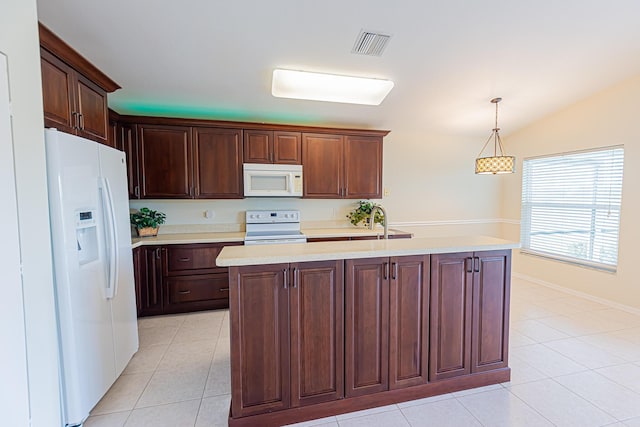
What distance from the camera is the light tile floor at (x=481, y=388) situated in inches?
69.5

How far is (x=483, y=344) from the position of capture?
2061 millimetres

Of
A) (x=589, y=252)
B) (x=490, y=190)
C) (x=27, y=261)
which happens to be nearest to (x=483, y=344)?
(x=27, y=261)

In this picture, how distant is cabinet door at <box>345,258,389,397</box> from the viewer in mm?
1784

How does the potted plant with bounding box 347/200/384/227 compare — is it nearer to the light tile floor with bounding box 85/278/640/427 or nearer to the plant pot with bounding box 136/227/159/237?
the light tile floor with bounding box 85/278/640/427

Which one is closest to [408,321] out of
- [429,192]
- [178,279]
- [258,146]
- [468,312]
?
[468,312]

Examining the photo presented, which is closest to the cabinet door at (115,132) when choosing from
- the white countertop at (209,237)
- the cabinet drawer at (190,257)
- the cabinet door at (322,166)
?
the white countertop at (209,237)

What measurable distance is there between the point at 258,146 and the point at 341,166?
1.13m

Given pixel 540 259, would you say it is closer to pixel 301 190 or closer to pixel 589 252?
pixel 589 252

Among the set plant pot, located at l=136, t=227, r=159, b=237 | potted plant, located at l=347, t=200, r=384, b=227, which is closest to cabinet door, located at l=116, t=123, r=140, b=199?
plant pot, located at l=136, t=227, r=159, b=237

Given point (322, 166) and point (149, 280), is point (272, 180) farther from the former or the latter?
point (149, 280)

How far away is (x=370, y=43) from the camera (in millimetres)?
2395

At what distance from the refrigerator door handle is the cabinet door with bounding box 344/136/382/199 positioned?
2.69 metres

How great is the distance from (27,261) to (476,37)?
3367 mm

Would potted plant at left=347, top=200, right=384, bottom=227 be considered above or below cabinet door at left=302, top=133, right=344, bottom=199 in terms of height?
below
